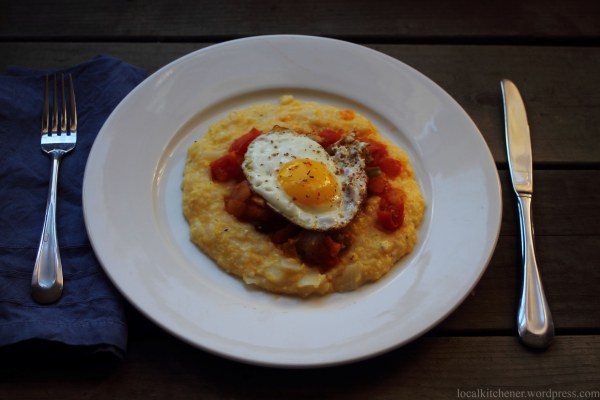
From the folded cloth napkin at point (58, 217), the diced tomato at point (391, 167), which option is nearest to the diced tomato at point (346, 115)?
the diced tomato at point (391, 167)

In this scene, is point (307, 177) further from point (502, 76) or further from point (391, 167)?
point (502, 76)

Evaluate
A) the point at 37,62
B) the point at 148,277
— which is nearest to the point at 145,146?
the point at 148,277

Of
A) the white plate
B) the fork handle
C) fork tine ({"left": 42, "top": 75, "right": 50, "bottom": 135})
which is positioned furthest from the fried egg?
fork tine ({"left": 42, "top": 75, "right": 50, "bottom": 135})

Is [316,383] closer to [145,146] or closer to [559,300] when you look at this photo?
[559,300]

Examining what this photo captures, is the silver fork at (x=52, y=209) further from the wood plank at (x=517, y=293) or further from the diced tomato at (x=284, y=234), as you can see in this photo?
the diced tomato at (x=284, y=234)

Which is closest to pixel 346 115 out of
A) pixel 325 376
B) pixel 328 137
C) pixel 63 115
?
pixel 328 137

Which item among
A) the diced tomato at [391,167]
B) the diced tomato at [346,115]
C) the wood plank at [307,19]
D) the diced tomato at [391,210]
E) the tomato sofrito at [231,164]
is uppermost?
the wood plank at [307,19]
